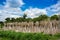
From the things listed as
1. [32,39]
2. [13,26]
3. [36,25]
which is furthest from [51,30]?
[13,26]

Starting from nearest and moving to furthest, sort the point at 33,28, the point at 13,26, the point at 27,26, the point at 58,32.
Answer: the point at 58,32 < the point at 33,28 < the point at 27,26 < the point at 13,26

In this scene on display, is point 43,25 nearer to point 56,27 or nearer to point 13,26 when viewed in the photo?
point 56,27

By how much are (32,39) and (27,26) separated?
9723 mm

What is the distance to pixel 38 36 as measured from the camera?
14227 millimetres

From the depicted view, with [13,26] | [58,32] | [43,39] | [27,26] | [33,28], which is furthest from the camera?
[13,26]

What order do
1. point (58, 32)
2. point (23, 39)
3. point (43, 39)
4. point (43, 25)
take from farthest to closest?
point (43, 25) < point (58, 32) < point (23, 39) < point (43, 39)

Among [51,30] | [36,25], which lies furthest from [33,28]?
[51,30]

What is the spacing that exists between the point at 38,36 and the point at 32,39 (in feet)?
1.89

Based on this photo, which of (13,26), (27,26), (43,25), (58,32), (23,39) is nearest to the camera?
(23,39)

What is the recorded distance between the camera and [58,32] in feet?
58.6

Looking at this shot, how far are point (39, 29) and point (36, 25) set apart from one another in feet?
3.88

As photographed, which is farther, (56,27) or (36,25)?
(36,25)

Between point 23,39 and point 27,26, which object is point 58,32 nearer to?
point 23,39

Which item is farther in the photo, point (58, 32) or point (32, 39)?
point (58, 32)
